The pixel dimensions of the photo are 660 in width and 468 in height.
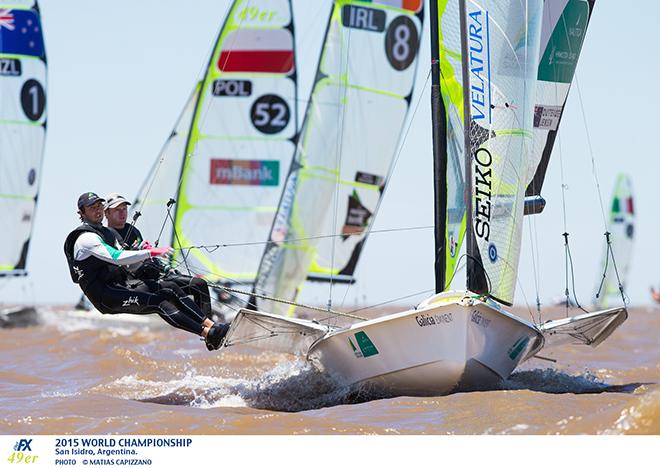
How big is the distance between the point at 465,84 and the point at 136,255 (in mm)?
2785

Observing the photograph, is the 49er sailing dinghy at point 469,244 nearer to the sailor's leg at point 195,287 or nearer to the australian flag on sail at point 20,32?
the sailor's leg at point 195,287

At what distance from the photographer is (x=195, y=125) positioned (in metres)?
20.7

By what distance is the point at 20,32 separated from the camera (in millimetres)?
21516

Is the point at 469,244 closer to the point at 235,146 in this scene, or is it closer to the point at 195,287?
the point at 195,287

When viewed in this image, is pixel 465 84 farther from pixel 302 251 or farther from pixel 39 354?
pixel 302 251

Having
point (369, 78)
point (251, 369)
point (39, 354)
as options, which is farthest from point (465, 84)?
point (369, 78)

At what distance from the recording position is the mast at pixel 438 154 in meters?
8.92

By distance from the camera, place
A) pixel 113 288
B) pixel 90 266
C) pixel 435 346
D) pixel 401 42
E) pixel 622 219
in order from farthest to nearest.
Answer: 1. pixel 622 219
2. pixel 401 42
3. pixel 113 288
4. pixel 90 266
5. pixel 435 346

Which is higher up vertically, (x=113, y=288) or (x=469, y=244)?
(x=469, y=244)

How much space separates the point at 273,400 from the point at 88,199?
2.08 m

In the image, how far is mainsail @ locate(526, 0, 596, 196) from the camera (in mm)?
10891

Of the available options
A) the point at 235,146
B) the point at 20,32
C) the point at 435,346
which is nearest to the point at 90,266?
the point at 435,346

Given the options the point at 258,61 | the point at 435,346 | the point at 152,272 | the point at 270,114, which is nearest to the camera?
the point at 435,346

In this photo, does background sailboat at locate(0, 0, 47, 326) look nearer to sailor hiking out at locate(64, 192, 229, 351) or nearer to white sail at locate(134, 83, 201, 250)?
white sail at locate(134, 83, 201, 250)
